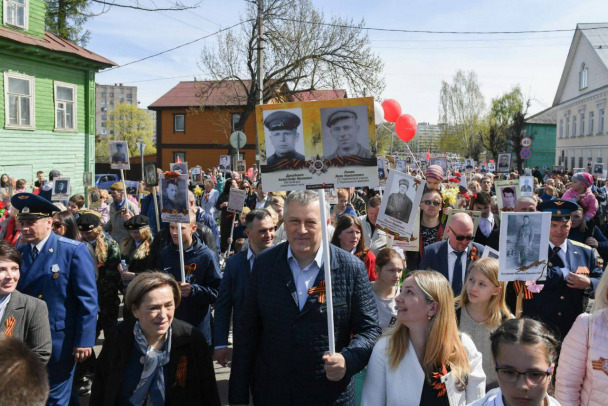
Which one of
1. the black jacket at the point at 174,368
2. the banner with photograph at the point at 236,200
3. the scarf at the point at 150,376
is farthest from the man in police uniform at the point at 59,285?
the banner with photograph at the point at 236,200

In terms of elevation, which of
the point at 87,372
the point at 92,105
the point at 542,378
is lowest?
the point at 87,372

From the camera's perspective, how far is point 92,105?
2350cm

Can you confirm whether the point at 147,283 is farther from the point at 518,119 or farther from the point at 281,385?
the point at 518,119

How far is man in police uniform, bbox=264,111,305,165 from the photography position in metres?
3.45

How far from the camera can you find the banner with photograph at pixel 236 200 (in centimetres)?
1006

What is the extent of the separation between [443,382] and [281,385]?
36.5 inches

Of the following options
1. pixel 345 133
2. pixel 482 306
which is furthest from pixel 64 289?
pixel 482 306

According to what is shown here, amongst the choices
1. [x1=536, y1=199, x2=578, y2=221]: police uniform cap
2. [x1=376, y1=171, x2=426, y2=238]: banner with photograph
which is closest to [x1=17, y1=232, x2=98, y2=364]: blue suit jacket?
[x1=376, y1=171, x2=426, y2=238]: banner with photograph

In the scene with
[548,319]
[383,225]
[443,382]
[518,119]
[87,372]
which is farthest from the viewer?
[518,119]

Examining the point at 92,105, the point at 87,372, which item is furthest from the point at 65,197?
the point at 92,105

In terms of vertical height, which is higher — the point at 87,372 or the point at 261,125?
the point at 261,125

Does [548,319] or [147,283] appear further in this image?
[548,319]

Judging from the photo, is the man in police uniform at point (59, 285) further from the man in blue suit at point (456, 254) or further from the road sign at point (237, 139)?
the road sign at point (237, 139)

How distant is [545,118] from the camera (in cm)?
6650
